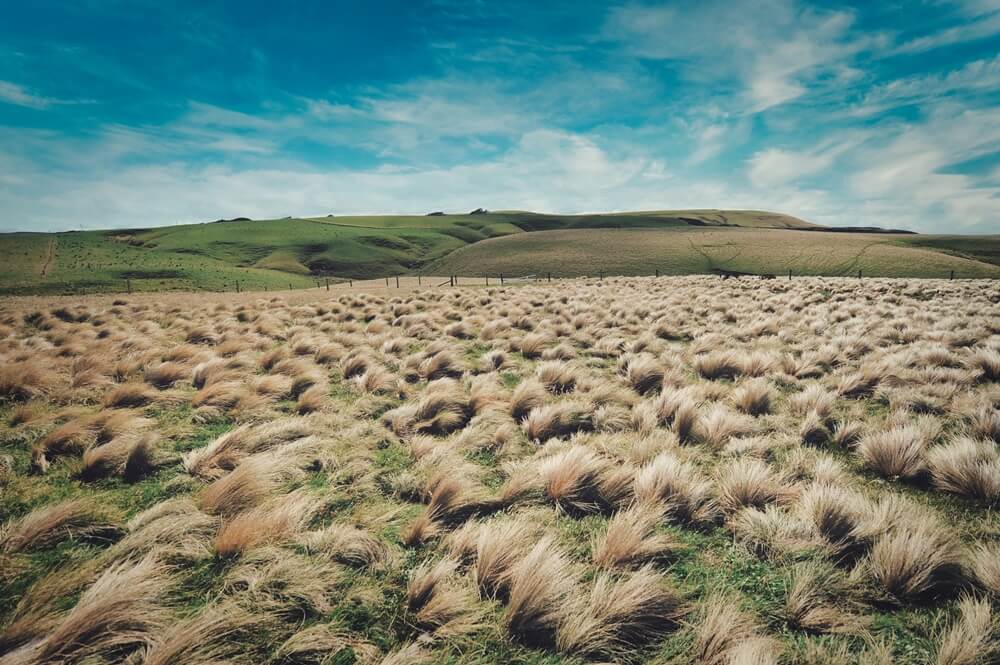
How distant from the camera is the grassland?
172 feet

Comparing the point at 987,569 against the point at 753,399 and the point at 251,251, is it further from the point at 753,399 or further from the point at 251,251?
the point at 251,251

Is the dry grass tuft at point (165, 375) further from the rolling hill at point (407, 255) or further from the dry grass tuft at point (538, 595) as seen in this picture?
the rolling hill at point (407, 255)

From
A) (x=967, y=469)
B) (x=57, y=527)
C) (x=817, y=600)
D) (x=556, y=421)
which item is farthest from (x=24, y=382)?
(x=967, y=469)

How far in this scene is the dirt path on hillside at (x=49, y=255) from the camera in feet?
180

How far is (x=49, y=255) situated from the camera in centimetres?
6762

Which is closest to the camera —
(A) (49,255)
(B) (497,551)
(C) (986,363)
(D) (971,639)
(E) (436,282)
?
(D) (971,639)

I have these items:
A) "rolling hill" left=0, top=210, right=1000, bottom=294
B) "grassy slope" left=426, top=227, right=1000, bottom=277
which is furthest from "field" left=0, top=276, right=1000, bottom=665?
"grassy slope" left=426, top=227, right=1000, bottom=277

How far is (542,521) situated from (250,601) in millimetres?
1974

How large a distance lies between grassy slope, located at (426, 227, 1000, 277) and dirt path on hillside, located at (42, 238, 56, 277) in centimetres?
5376

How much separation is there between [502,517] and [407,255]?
11681 centimetres

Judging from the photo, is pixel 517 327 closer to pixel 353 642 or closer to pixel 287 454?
pixel 287 454

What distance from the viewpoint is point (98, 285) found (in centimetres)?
4678

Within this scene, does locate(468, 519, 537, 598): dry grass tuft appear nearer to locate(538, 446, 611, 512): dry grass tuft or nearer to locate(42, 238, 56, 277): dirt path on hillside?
locate(538, 446, 611, 512): dry grass tuft

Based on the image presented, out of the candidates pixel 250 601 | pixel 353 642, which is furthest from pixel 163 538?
pixel 353 642
